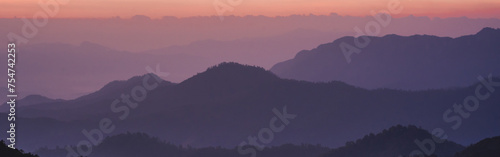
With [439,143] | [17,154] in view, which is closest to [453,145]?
[439,143]

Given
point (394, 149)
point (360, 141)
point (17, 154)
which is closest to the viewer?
point (17, 154)

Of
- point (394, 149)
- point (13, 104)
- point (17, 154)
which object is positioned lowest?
point (17, 154)

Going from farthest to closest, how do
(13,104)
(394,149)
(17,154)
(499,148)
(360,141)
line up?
(360,141) → (394,149) → (499,148) → (13,104) → (17,154)

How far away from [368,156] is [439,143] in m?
15.6

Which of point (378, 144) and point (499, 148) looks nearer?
point (499, 148)

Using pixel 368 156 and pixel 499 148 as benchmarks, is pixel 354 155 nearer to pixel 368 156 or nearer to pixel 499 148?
pixel 368 156

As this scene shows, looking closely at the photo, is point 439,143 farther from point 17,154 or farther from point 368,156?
point 17,154

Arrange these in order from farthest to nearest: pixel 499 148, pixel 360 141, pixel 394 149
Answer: pixel 360 141 < pixel 394 149 < pixel 499 148

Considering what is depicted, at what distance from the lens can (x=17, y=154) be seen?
6731 cm

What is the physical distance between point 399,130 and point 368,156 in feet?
33.7

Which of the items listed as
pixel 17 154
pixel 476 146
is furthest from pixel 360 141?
pixel 17 154

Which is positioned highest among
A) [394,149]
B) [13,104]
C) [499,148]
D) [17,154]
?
[394,149]

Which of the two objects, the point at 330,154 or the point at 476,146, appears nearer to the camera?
the point at 476,146

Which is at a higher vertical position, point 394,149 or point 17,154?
point 394,149
